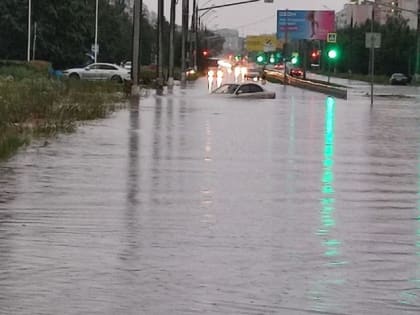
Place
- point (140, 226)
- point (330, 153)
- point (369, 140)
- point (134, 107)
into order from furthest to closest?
point (134, 107), point (369, 140), point (330, 153), point (140, 226)

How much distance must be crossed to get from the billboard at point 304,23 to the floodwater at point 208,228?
84.9m

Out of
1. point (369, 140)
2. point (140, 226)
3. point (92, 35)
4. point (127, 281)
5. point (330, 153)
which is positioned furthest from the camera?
point (92, 35)

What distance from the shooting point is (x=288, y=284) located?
822cm

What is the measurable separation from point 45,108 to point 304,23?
81053 millimetres

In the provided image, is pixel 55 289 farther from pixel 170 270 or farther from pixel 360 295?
pixel 360 295

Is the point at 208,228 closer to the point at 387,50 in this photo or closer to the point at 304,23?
the point at 304,23

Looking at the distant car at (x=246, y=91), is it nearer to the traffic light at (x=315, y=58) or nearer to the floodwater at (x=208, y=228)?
the floodwater at (x=208, y=228)

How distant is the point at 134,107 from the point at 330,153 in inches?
684

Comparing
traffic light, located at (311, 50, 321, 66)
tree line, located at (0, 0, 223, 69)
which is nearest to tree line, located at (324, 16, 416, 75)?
traffic light, located at (311, 50, 321, 66)

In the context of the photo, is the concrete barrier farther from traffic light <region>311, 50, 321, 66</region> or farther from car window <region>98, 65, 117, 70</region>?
traffic light <region>311, 50, 321, 66</region>

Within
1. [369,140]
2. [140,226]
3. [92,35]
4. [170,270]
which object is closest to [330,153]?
[369,140]

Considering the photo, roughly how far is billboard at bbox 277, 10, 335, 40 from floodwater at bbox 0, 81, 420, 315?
3342 inches

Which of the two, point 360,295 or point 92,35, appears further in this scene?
point 92,35

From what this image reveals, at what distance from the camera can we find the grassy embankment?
69.4 ft
